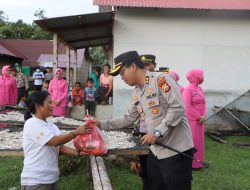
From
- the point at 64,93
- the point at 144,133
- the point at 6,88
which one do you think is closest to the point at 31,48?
the point at 6,88

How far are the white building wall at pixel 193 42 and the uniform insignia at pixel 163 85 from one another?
7.39 m

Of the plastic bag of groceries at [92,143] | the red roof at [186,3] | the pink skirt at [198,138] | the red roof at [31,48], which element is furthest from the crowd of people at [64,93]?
the red roof at [31,48]

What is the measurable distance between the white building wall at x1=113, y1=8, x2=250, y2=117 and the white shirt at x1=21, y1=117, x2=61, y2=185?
7.44 meters

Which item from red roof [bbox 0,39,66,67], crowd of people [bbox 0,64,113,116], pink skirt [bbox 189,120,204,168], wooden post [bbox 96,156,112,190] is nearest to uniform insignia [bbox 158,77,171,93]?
wooden post [bbox 96,156,112,190]

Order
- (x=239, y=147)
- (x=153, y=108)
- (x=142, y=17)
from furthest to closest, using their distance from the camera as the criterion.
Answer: (x=142, y=17), (x=239, y=147), (x=153, y=108)

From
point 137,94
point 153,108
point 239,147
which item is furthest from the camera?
point 239,147

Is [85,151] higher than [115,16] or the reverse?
the reverse

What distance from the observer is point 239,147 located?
9.48 m

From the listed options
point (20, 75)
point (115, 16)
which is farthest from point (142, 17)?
point (20, 75)

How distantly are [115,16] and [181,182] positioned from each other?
25.8 feet

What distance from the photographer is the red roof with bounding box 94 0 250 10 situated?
10.4 meters

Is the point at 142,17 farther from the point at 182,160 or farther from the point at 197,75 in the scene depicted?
the point at 182,160

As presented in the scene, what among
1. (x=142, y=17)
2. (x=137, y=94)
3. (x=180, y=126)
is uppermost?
(x=142, y=17)

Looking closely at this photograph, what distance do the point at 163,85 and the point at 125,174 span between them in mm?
3505
